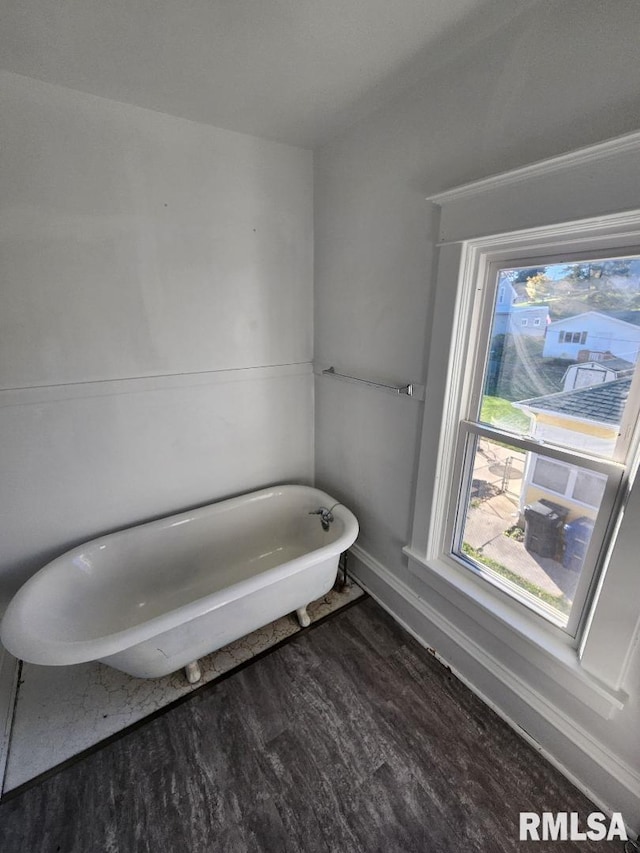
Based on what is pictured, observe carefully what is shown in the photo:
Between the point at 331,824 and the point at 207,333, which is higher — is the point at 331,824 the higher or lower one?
the lower one

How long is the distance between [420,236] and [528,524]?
1.17 meters

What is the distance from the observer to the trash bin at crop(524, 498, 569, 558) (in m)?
1.23

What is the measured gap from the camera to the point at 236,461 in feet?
6.79

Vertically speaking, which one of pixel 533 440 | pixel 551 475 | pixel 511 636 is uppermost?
pixel 533 440

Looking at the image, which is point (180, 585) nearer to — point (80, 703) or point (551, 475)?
point (80, 703)

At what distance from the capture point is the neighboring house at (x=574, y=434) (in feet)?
3.45

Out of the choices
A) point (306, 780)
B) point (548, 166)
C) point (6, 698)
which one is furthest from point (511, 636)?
point (6, 698)

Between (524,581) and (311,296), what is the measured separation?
1722mm

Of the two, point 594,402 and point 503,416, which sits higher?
point 594,402

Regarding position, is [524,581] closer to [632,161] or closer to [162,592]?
[632,161]

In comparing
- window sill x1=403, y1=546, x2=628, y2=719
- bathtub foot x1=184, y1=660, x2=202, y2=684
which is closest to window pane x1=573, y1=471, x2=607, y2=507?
window sill x1=403, y1=546, x2=628, y2=719

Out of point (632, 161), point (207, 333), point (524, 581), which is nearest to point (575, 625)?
point (524, 581)

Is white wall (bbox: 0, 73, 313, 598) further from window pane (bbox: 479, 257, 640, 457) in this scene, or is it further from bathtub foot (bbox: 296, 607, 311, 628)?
window pane (bbox: 479, 257, 640, 457)

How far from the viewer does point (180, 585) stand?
74.5 inches
